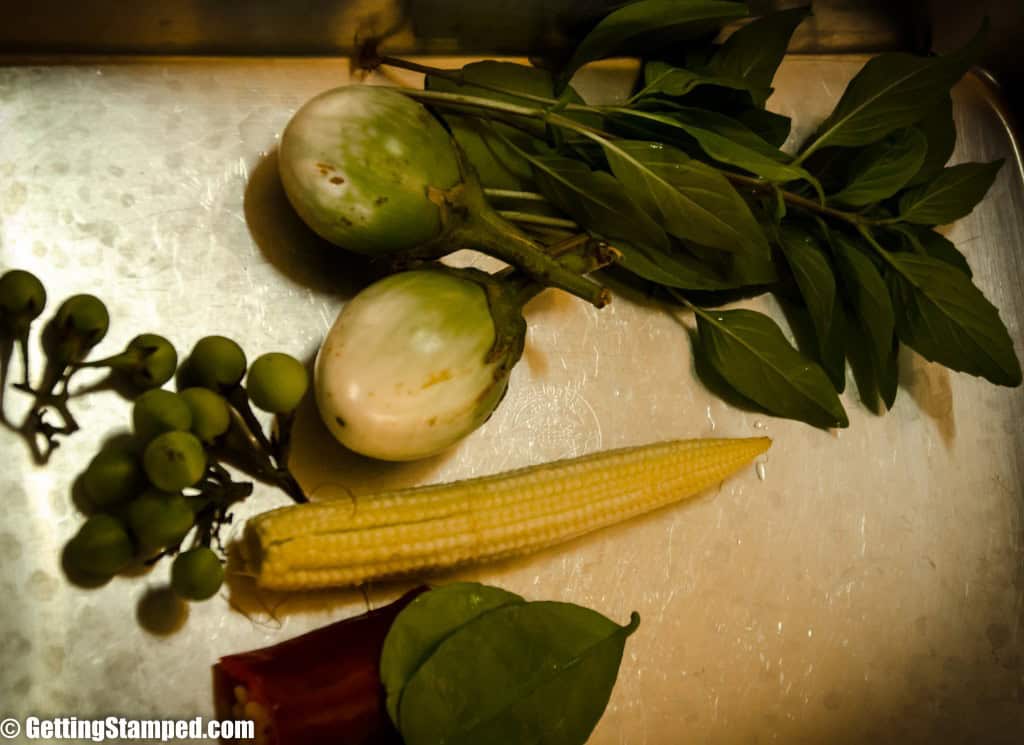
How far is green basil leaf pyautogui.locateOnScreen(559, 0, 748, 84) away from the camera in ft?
3.03

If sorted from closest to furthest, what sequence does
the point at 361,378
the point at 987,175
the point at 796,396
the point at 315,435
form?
the point at 361,378
the point at 315,435
the point at 796,396
the point at 987,175

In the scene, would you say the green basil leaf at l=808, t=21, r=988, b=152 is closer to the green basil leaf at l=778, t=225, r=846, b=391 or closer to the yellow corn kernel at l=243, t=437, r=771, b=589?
the green basil leaf at l=778, t=225, r=846, b=391

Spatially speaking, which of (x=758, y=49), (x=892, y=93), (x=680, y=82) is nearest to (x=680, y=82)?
(x=680, y=82)

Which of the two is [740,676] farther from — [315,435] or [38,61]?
[38,61]

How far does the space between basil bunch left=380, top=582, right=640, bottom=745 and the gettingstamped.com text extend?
5.4 inches

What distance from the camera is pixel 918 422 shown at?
3.67ft

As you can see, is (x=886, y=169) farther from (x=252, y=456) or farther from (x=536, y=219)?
(x=252, y=456)

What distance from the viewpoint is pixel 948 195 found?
106cm

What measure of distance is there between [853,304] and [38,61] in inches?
33.3

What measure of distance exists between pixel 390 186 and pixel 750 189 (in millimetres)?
376

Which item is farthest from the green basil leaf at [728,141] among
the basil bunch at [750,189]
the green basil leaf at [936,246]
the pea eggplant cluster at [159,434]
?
the pea eggplant cluster at [159,434]

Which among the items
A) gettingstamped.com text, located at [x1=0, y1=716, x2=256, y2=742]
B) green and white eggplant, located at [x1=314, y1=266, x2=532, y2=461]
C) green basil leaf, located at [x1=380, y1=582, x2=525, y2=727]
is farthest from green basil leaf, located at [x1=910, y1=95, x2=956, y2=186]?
gettingstamped.com text, located at [x1=0, y1=716, x2=256, y2=742]

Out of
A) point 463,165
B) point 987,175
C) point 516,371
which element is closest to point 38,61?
point 463,165

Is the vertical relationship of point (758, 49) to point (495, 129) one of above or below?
above
